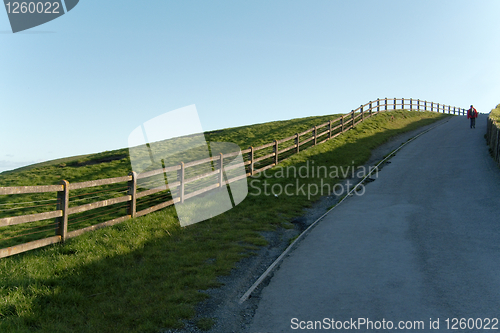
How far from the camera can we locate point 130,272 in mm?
6469

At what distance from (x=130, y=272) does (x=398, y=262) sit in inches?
214

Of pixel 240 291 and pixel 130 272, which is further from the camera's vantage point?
pixel 130 272

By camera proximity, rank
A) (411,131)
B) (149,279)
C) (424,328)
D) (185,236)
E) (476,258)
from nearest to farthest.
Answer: (424,328)
(149,279)
(476,258)
(185,236)
(411,131)

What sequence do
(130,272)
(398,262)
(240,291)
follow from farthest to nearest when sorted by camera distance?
1. (398,262)
2. (130,272)
3. (240,291)

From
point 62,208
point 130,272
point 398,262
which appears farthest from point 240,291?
point 62,208

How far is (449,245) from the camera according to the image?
295 inches

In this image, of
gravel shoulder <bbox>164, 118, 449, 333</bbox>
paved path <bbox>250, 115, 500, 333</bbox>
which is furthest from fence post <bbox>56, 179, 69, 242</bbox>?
paved path <bbox>250, 115, 500, 333</bbox>

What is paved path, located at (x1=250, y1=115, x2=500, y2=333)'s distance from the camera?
16.3 feet

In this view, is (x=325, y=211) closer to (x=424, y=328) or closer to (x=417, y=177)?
(x=417, y=177)

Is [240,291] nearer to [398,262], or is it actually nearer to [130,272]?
[130,272]

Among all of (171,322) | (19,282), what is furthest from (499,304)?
(19,282)

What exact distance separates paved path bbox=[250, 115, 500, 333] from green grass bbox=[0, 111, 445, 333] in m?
1.37

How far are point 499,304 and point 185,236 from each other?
6.63 meters

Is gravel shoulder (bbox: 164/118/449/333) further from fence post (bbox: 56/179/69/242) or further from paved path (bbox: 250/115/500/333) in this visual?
fence post (bbox: 56/179/69/242)
